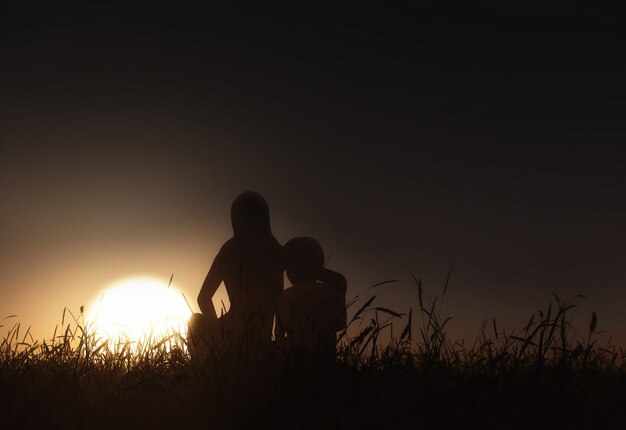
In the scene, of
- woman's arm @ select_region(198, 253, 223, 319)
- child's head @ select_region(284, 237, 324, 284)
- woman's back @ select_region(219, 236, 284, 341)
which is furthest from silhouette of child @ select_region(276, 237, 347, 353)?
woman's arm @ select_region(198, 253, 223, 319)

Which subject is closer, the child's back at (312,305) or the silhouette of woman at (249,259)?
the child's back at (312,305)

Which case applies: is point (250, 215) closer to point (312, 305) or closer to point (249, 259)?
point (249, 259)

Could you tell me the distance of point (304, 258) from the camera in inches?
241

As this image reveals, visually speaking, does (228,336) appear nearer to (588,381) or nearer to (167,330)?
(167,330)

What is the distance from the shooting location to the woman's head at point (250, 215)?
7.01m

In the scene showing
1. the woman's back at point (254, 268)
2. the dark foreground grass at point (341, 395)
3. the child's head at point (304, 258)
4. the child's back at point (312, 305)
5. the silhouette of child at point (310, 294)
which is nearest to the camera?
the dark foreground grass at point (341, 395)

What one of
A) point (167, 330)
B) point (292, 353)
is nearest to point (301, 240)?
point (167, 330)

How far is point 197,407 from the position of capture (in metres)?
3.97

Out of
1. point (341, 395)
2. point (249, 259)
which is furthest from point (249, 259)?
point (341, 395)

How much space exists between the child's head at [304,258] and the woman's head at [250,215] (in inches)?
35.7

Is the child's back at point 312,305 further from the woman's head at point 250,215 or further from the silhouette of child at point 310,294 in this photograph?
the woman's head at point 250,215

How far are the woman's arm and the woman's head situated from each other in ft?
1.24

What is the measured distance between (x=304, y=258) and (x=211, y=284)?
1.42m

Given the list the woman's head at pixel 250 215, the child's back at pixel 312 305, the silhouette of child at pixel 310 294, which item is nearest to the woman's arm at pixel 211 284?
the woman's head at pixel 250 215
